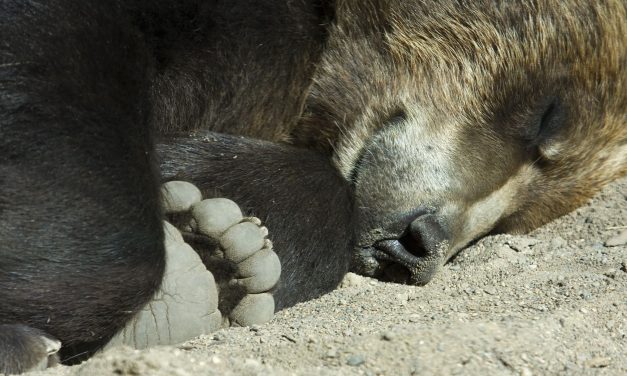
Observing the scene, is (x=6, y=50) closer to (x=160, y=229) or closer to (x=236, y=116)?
(x=160, y=229)

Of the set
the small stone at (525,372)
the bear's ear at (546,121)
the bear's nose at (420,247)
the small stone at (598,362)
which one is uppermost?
the bear's ear at (546,121)

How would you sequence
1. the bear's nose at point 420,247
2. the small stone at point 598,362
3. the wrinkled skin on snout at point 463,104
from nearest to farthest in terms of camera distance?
the small stone at point 598,362, the bear's nose at point 420,247, the wrinkled skin on snout at point 463,104

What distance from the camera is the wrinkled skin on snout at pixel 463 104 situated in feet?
15.3

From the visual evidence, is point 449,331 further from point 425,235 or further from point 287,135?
point 287,135

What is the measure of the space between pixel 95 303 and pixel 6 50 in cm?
89

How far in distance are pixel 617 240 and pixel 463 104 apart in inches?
37.0

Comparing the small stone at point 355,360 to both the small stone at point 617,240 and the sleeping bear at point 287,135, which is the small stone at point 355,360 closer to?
the sleeping bear at point 287,135

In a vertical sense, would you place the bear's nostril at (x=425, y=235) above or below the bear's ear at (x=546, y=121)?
below

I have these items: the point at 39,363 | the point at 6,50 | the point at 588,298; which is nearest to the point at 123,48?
the point at 6,50

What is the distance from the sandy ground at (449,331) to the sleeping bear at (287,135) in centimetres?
25

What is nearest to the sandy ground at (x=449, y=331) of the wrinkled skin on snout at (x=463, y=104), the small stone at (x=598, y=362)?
the small stone at (x=598, y=362)

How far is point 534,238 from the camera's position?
5.00 metres

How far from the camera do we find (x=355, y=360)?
10.4 feet

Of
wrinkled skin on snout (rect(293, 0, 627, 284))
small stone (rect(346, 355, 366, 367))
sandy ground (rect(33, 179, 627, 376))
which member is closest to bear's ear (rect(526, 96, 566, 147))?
Answer: wrinkled skin on snout (rect(293, 0, 627, 284))
